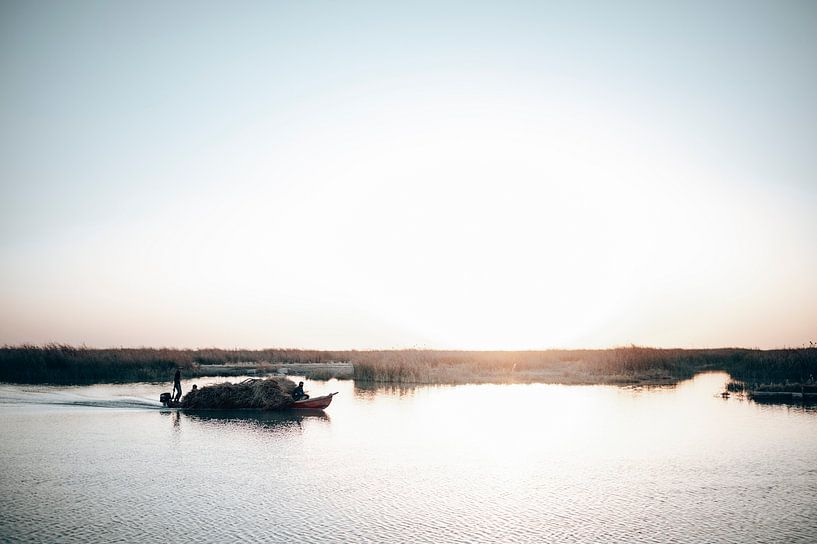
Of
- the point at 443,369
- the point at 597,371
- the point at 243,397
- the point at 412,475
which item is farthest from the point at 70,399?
the point at 597,371

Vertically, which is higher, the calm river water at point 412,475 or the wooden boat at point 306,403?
the wooden boat at point 306,403

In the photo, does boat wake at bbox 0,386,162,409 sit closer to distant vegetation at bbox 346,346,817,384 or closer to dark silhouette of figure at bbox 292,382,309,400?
dark silhouette of figure at bbox 292,382,309,400

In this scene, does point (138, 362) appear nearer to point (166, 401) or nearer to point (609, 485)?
point (166, 401)

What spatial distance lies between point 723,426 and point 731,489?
8973 millimetres

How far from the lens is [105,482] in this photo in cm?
1244

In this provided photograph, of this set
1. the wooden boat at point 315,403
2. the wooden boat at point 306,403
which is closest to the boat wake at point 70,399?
the wooden boat at point 306,403

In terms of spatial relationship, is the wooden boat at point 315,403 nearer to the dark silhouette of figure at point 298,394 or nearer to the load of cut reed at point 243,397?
the dark silhouette of figure at point 298,394

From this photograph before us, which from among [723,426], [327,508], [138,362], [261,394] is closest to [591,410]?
[723,426]

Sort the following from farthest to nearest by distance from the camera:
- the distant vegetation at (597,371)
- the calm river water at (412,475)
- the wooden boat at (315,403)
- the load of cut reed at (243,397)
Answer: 1. the distant vegetation at (597,371)
2. the load of cut reed at (243,397)
3. the wooden boat at (315,403)
4. the calm river water at (412,475)

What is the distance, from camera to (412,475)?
13.3 metres

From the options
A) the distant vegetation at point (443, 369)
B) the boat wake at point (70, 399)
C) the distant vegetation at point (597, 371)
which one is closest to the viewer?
the boat wake at point (70, 399)

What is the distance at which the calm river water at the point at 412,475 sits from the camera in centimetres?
965

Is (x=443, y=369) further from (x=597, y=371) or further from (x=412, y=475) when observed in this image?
(x=412, y=475)

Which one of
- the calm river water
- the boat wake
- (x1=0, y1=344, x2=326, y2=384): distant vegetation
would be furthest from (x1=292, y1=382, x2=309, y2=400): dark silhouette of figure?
(x1=0, y1=344, x2=326, y2=384): distant vegetation
